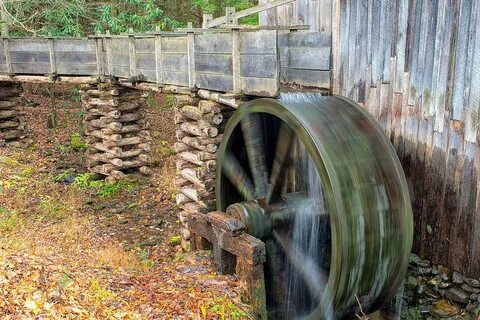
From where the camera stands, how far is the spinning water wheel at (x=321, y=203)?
16.2ft

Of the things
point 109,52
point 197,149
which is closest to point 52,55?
point 109,52

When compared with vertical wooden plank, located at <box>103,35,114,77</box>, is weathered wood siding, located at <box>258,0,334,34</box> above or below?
above

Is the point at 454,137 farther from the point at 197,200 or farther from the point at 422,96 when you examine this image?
the point at 197,200

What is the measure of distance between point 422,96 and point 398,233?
1.47 m

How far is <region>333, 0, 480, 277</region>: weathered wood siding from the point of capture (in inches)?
192

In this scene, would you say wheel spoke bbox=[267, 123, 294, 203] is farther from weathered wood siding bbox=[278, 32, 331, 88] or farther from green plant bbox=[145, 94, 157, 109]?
green plant bbox=[145, 94, 157, 109]

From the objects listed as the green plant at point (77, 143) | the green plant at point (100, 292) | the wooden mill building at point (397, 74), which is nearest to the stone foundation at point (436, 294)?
the wooden mill building at point (397, 74)

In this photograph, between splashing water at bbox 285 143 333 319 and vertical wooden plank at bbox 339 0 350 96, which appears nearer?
splashing water at bbox 285 143 333 319

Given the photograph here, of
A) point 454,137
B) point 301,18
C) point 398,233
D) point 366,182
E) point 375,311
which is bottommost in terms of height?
point 375,311

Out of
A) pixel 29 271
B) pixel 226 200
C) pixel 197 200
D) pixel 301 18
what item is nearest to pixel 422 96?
pixel 301 18

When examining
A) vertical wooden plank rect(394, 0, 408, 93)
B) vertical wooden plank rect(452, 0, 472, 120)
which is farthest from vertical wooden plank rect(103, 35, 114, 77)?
vertical wooden plank rect(452, 0, 472, 120)

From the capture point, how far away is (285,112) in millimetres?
5395

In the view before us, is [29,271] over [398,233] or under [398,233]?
under

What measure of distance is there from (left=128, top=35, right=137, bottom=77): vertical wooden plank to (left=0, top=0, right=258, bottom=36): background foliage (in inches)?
170
